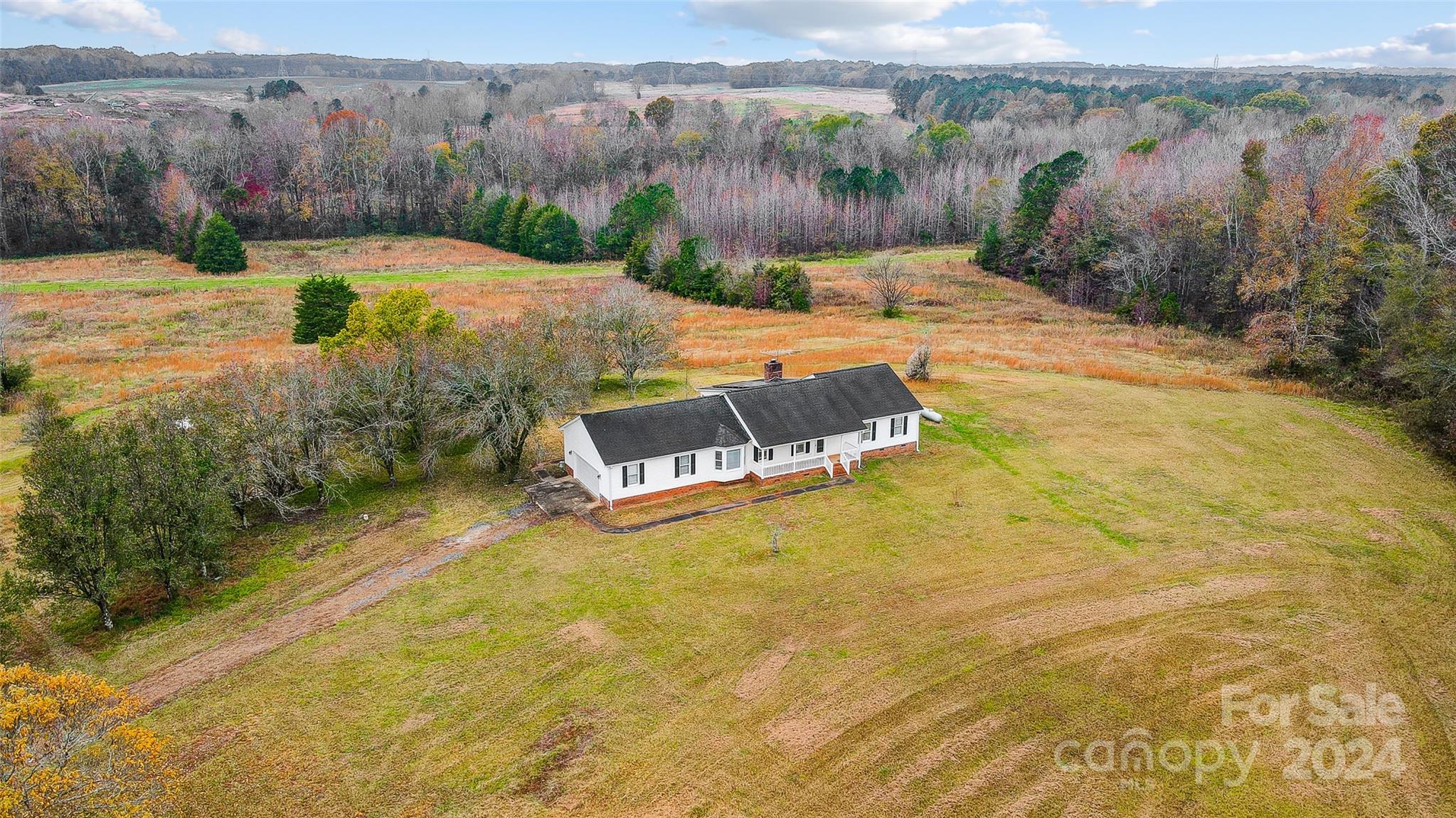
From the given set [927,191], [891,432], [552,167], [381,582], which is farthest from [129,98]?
[891,432]

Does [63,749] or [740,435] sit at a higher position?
[63,749]

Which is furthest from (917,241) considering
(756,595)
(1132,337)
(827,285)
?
(756,595)

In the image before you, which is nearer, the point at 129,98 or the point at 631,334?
the point at 631,334

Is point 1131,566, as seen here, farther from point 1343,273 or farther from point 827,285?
point 827,285

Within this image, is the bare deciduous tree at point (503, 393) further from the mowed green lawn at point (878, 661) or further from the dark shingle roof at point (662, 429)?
the mowed green lawn at point (878, 661)

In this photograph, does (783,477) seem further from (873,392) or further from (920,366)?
(920,366)

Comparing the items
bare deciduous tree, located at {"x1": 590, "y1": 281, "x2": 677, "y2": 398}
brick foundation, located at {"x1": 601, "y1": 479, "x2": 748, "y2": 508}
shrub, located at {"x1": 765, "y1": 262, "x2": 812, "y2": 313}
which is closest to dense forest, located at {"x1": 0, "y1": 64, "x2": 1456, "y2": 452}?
shrub, located at {"x1": 765, "y1": 262, "x2": 812, "y2": 313}
